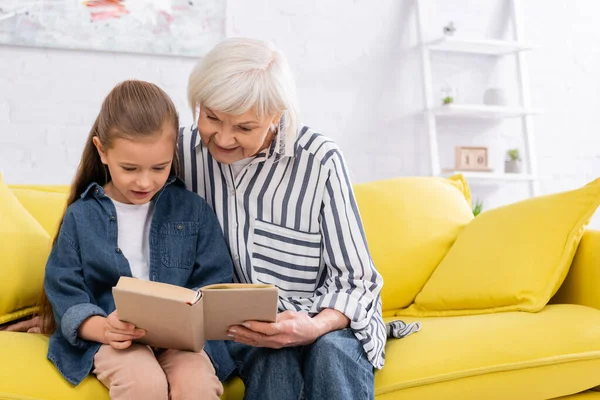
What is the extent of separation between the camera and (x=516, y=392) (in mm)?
1665

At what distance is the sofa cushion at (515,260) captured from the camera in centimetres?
194

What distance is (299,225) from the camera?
1.73 meters

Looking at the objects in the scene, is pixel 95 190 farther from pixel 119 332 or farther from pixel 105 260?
pixel 119 332

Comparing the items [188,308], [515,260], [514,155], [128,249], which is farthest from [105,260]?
[514,155]

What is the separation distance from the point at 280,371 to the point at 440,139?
8.10 feet

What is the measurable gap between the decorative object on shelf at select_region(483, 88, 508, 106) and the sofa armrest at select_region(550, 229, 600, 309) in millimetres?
1791

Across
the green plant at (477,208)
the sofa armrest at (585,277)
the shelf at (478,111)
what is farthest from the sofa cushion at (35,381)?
the shelf at (478,111)

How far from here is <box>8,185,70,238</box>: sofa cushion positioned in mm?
2006

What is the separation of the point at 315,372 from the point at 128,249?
500mm

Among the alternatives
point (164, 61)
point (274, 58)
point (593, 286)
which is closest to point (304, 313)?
point (274, 58)

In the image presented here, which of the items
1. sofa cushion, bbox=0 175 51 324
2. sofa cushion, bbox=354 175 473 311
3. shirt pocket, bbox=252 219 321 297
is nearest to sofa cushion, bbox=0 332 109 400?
sofa cushion, bbox=0 175 51 324

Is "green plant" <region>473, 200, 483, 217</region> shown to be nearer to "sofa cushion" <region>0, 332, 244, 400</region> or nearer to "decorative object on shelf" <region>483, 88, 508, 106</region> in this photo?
"decorative object on shelf" <region>483, 88, 508, 106</region>

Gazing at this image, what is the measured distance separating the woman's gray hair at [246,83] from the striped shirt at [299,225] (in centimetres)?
9

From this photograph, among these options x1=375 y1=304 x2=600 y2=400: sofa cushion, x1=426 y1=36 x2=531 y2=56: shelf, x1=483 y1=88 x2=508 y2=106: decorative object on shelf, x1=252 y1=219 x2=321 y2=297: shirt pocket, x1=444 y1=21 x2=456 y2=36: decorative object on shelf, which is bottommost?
x1=375 y1=304 x2=600 y2=400: sofa cushion
